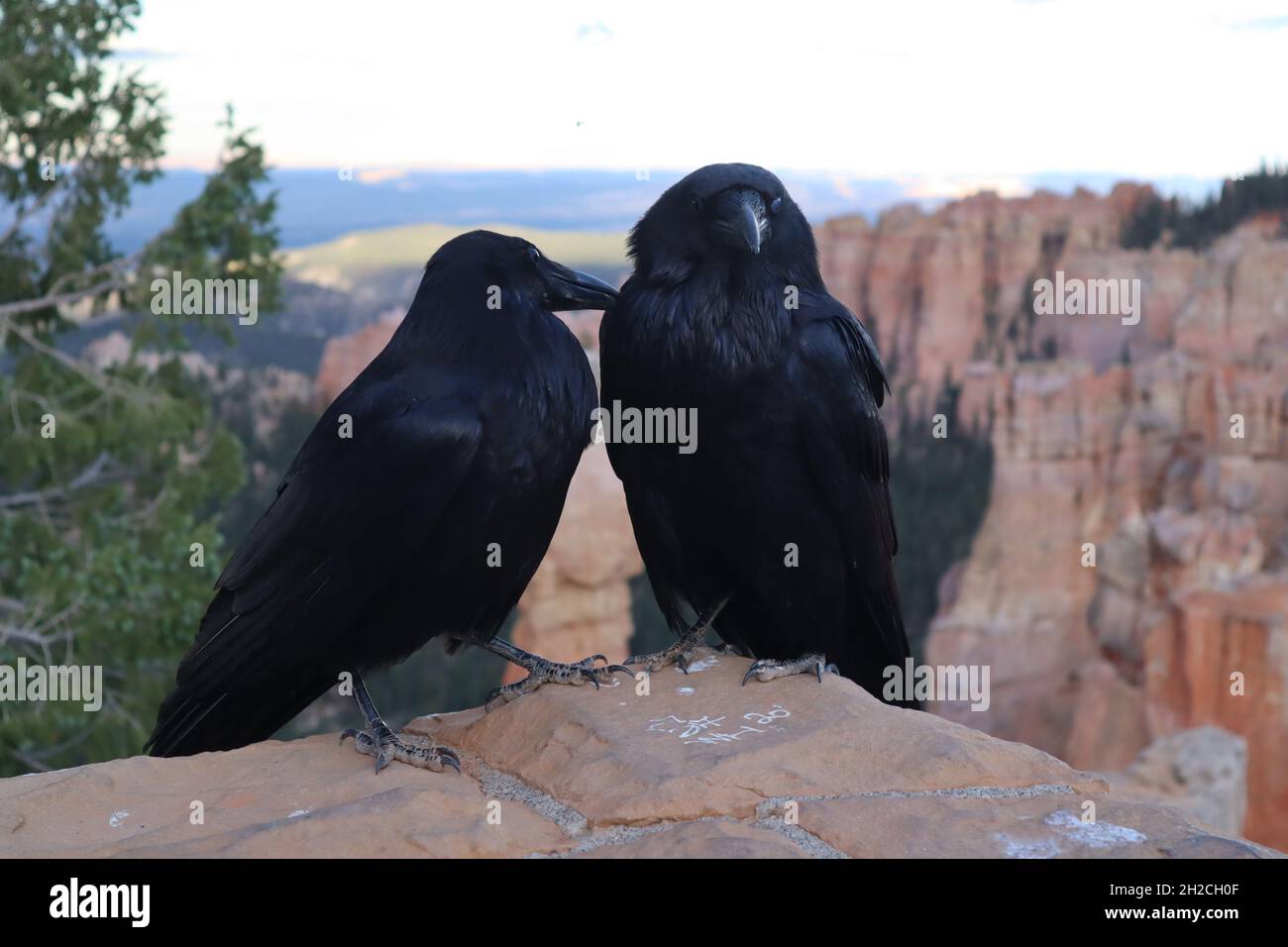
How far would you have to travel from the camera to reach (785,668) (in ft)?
13.7

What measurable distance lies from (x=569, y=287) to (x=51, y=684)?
9153 millimetres

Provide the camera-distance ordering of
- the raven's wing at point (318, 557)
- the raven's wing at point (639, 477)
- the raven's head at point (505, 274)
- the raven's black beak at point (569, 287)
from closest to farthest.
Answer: the raven's wing at point (318, 557) → the raven's head at point (505, 274) → the raven's black beak at point (569, 287) → the raven's wing at point (639, 477)

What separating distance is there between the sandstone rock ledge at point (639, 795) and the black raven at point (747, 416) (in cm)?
59

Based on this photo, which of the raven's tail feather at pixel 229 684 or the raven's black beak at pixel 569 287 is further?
the raven's black beak at pixel 569 287

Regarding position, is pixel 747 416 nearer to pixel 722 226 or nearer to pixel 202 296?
pixel 722 226

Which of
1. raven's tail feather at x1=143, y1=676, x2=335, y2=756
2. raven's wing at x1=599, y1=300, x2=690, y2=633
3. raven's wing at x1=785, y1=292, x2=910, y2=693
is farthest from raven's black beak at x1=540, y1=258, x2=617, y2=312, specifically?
raven's tail feather at x1=143, y1=676, x2=335, y2=756

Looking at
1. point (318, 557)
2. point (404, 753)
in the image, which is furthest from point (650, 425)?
point (404, 753)

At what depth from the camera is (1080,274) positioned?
5859 centimetres

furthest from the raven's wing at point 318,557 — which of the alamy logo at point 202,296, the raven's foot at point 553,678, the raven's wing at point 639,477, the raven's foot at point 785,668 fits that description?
the alamy logo at point 202,296

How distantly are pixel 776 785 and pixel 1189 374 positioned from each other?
144ft

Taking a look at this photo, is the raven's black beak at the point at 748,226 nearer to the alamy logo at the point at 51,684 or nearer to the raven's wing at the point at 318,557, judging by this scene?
the raven's wing at the point at 318,557

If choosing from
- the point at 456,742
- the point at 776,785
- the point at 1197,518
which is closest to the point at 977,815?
the point at 776,785

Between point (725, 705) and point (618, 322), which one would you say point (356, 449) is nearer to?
point (618, 322)
